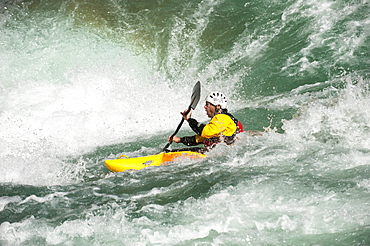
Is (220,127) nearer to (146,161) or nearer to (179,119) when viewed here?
(146,161)

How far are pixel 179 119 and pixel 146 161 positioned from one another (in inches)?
98.6

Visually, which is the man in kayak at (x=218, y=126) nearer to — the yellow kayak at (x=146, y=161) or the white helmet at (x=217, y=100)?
the white helmet at (x=217, y=100)

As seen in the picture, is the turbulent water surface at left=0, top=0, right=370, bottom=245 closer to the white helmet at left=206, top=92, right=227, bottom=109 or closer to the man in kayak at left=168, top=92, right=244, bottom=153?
the man in kayak at left=168, top=92, right=244, bottom=153

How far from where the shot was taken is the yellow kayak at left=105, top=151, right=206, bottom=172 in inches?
222

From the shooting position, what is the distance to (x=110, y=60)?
9828 mm

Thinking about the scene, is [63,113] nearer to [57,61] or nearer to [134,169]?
[57,61]

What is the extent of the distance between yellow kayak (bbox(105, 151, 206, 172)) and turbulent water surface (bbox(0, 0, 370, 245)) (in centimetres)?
11

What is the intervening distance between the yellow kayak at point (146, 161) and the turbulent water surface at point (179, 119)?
0.11 metres

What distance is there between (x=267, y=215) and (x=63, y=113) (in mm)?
5729

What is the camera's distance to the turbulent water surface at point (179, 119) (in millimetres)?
4039

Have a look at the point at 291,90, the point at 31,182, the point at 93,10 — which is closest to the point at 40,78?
the point at 93,10

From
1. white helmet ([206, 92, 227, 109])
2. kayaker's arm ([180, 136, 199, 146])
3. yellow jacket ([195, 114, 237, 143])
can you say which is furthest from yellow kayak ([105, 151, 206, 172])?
white helmet ([206, 92, 227, 109])

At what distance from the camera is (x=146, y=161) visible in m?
5.70

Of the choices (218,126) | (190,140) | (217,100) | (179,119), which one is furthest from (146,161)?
(179,119)
